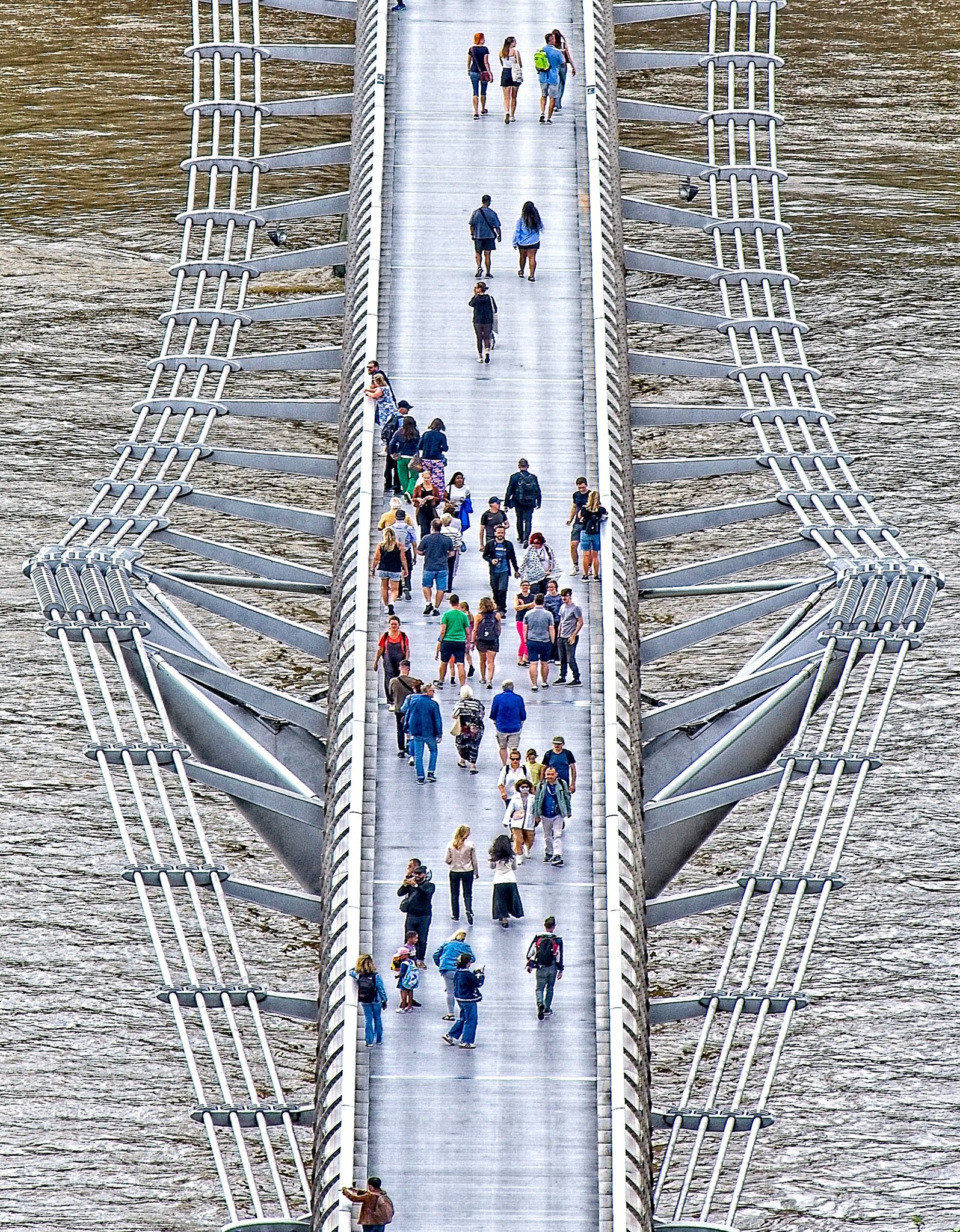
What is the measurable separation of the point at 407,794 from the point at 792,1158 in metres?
10.0

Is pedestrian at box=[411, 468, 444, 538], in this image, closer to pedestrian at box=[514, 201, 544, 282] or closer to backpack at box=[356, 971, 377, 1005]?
pedestrian at box=[514, 201, 544, 282]

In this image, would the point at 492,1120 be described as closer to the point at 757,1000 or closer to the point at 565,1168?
the point at 565,1168

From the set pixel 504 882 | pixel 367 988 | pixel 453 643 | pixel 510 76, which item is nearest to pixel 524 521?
pixel 453 643

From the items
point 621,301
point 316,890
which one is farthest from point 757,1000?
point 621,301

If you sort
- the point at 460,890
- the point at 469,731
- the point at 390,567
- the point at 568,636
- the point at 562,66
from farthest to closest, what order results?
the point at 562,66 → the point at 390,567 → the point at 568,636 → the point at 469,731 → the point at 460,890

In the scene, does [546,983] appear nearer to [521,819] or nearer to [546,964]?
[546,964]

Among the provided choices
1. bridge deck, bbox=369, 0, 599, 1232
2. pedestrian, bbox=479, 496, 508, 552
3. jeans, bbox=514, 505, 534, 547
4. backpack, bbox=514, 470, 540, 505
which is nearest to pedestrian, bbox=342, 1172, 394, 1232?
bridge deck, bbox=369, 0, 599, 1232

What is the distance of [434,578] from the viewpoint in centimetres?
3322

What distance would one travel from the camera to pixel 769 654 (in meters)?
36.1

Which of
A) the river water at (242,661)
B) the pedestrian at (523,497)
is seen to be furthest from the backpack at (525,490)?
the river water at (242,661)

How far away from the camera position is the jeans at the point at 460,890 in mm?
28375

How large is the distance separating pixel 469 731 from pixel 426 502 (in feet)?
15.1

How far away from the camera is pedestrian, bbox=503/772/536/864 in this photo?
96.3ft

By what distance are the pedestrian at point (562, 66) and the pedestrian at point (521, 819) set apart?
1933cm
